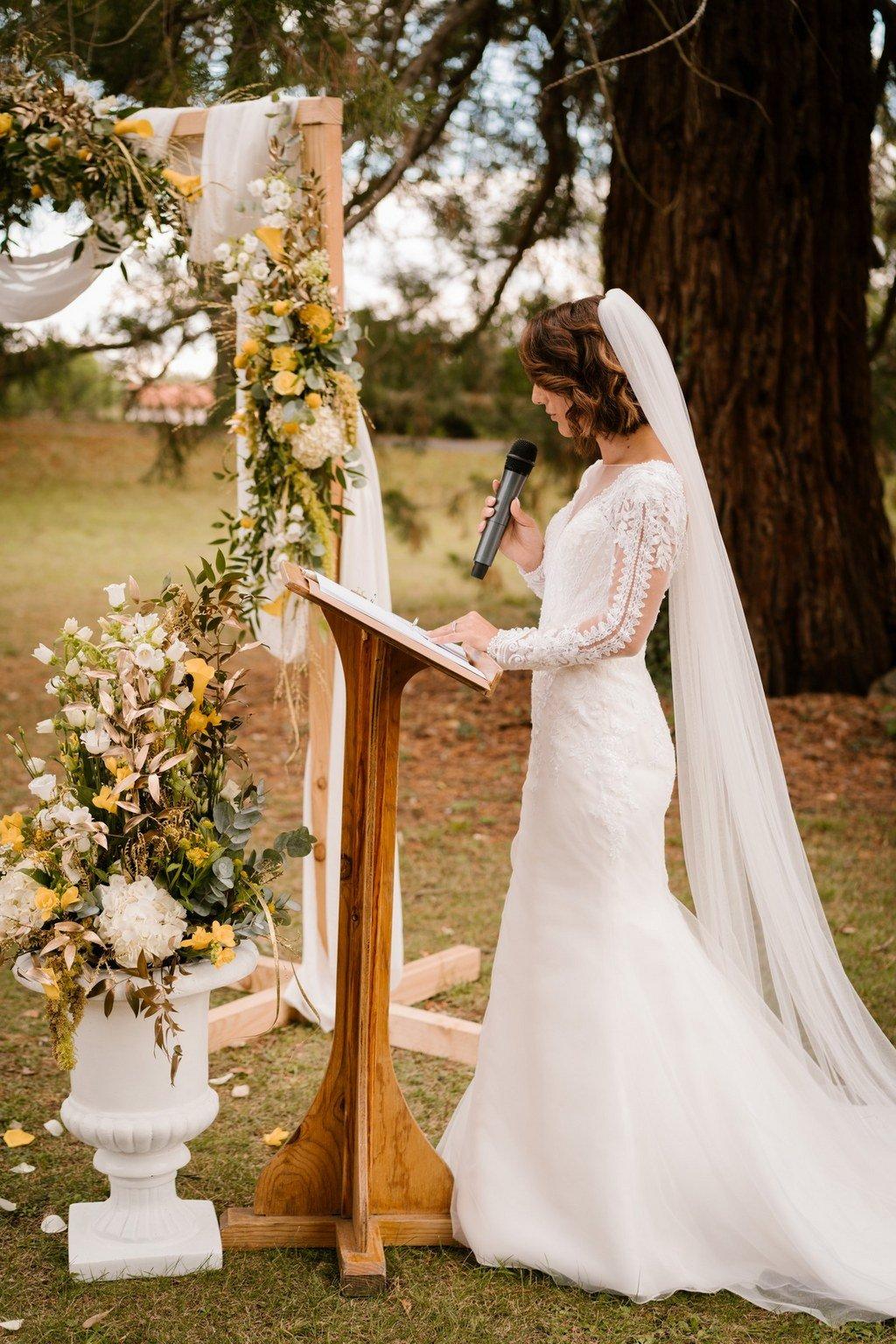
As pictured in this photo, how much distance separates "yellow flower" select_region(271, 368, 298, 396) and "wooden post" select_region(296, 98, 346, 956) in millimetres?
323

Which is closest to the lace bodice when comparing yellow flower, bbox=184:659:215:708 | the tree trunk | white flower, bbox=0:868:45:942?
yellow flower, bbox=184:659:215:708

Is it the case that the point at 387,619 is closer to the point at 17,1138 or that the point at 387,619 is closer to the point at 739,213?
the point at 17,1138

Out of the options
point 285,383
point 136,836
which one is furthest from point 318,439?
point 136,836

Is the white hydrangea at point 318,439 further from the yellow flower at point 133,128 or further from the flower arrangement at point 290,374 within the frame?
the yellow flower at point 133,128

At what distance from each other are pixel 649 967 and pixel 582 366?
1.28m

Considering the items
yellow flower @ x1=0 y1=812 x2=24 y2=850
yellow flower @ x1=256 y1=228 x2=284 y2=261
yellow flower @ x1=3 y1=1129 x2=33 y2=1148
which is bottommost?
yellow flower @ x1=3 y1=1129 x2=33 y2=1148

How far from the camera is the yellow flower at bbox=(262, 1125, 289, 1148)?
339 cm

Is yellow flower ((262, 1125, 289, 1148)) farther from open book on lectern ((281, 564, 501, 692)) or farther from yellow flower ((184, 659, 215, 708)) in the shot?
open book on lectern ((281, 564, 501, 692))

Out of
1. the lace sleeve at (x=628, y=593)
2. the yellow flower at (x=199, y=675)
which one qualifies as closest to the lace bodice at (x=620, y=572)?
the lace sleeve at (x=628, y=593)

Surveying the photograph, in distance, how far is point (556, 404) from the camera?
286 centimetres

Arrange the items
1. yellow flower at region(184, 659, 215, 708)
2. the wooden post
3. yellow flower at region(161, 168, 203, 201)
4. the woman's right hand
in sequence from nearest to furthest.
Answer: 1. yellow flower at region(184, 659, 215, 708)
2. the woman's right hand
3. the wooden post
4. yellow flower at region(161, 168, 203, 201)

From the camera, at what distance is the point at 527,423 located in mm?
9828

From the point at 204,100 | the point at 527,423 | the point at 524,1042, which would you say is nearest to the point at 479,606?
the point at 527,423

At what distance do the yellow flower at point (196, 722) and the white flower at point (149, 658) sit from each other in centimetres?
13
